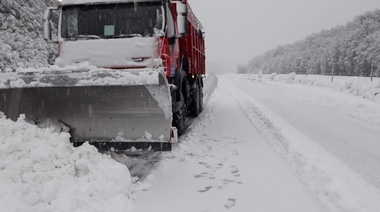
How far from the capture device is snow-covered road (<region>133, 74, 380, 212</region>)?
12.3 feet

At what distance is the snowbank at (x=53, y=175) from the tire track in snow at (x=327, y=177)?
2306 millimetres

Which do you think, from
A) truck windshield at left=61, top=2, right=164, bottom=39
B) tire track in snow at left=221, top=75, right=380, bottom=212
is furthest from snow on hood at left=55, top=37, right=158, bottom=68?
tire track in snow at left=221, top=75, right=380, bottom=212

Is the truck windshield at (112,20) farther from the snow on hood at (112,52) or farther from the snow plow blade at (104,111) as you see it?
the snow plow blade at (104,111)

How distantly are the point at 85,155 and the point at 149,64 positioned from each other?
204 cm

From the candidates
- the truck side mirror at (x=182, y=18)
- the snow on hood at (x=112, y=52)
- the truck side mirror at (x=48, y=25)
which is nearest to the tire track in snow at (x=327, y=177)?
the truck side mirror at (x=182, y=18)

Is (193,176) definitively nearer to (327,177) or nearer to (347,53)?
(327,177)

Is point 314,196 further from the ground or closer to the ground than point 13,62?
closer to the ground

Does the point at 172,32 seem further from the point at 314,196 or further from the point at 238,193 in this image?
the point at 314,196

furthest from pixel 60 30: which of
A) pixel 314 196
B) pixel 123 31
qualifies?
pixel 314 196

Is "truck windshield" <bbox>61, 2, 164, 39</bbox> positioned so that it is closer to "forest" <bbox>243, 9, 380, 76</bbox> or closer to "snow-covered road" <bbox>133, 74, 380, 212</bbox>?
"snow-covered road" <bbox>133, 74, 380, 212</bbox>

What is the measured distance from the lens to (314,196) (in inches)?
155

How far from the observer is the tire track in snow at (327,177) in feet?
11.9

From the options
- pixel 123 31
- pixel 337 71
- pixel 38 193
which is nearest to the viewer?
pixel 38 193

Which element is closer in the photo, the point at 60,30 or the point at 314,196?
the point at 314,196
